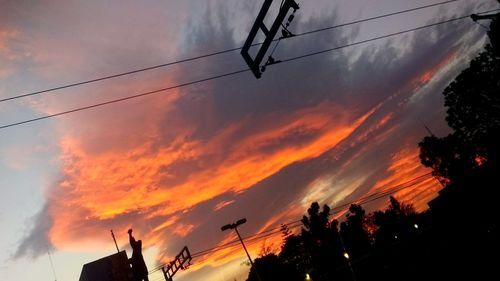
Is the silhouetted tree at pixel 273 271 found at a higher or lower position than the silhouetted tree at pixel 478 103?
lower

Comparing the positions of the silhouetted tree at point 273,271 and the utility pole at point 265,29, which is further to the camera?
the silhouetted tree at point 273,271

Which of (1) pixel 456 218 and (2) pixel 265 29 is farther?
(1) pixel 456 218

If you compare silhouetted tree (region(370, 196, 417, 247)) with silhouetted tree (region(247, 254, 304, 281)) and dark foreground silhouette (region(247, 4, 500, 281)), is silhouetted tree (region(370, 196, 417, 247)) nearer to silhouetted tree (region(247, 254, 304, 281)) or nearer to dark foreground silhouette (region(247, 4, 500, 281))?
dark foreground silhouette (region(247, 4, 500, 281))

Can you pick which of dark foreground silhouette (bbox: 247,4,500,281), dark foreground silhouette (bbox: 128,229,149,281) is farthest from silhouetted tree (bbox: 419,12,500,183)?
dark foreground silhouette (bbox: 128,229,149,281)

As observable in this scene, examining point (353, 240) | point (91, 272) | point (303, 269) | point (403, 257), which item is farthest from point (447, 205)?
point (303, 269)

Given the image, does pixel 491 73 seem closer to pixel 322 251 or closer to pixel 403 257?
pixel 403 257

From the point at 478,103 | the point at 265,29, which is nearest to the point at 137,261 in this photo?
the point at 265,29

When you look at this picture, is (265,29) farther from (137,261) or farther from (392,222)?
(392,222)

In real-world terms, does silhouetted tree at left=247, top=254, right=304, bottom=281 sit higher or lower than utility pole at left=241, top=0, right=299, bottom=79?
lower

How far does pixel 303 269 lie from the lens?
78875 mm

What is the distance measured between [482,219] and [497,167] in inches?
195

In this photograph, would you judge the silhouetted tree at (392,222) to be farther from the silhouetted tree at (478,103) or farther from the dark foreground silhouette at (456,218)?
the silhouetted tree at (478,103)

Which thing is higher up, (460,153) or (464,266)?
(460,153)

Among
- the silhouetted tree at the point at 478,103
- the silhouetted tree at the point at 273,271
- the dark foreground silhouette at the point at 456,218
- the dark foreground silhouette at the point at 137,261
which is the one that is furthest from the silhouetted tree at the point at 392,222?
the dark foreground silhouette at the point at 137,261
